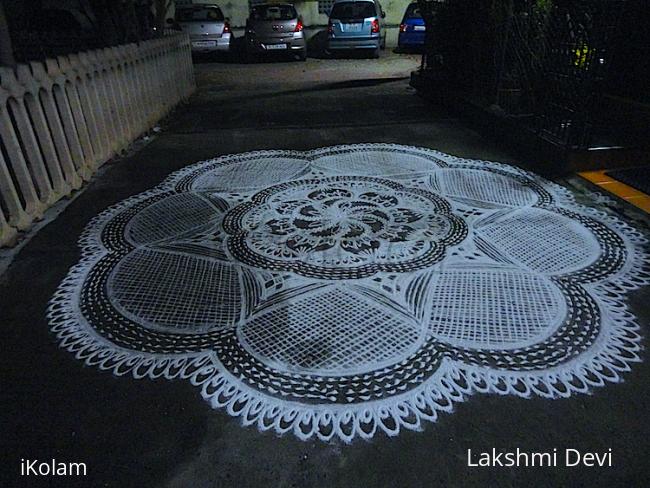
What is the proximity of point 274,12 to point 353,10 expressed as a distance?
234 centimetres

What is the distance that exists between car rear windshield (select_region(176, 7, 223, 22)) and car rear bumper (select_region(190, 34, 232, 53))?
1.58ft

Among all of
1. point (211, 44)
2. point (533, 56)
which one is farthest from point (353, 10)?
point (533, 56)

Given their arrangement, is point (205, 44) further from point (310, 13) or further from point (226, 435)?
point (226, 435)

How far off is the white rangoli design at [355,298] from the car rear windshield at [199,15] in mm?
10699

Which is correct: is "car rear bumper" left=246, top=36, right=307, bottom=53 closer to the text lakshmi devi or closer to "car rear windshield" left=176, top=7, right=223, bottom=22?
"car rear windshield" left=176, top=7, right=223, bottom=22

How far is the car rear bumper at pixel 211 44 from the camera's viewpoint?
12.2m

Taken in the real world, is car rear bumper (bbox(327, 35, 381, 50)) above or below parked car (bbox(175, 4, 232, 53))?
below

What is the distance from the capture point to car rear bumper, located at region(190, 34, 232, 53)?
12164 millimetres

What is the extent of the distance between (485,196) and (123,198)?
9.72 feet

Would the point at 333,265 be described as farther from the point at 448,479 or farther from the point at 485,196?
the point at 485,196

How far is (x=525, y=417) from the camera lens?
1.50 m

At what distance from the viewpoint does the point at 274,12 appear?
12.1 meters

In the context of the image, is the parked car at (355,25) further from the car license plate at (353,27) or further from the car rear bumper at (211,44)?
the car rear bumper at (211,44)

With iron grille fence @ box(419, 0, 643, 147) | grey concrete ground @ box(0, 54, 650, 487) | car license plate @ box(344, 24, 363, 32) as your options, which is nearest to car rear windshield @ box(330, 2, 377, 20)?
car license plate @ box(344, 24, 363, 32)
